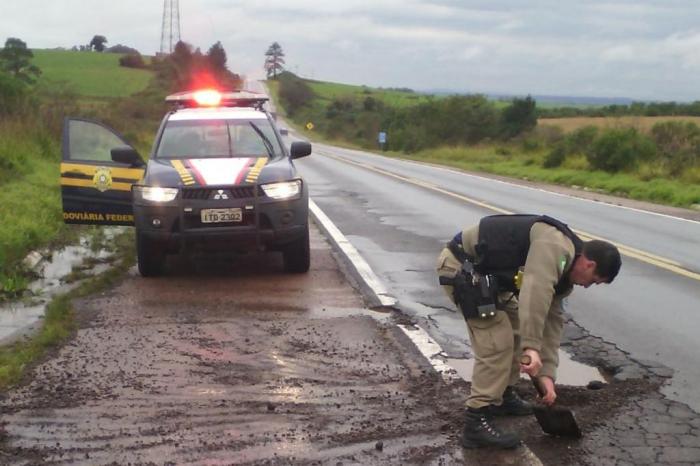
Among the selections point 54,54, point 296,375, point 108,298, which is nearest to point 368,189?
point 108,298

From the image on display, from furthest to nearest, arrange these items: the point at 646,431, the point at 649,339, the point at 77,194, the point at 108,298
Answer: the point at 77,194
the point at 108,298
the point at 649,339
the point at 646,431

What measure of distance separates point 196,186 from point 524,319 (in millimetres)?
5317

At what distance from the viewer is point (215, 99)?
12.7 m

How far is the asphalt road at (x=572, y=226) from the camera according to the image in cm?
723

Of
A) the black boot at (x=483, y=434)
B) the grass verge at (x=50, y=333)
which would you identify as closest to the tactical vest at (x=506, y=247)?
the black boot at (x=483, y=434)

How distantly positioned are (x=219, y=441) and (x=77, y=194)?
6.14m

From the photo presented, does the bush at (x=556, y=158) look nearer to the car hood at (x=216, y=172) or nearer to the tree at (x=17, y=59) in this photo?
the car hood at (x=216, y=172)

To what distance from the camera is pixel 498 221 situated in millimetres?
4633

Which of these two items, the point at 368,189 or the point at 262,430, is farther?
the point at 368,189

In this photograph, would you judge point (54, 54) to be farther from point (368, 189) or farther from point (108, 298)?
point (108, 298)

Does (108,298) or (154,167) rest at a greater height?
(154,167)

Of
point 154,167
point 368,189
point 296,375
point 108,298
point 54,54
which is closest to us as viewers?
point 296,375

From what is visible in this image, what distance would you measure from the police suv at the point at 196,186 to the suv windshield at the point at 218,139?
0.01m

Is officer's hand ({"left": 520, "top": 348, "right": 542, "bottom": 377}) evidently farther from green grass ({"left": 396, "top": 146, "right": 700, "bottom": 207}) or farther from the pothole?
green grass ({"left": 396, "top": 146, "right": 700, "bottom": 207})
